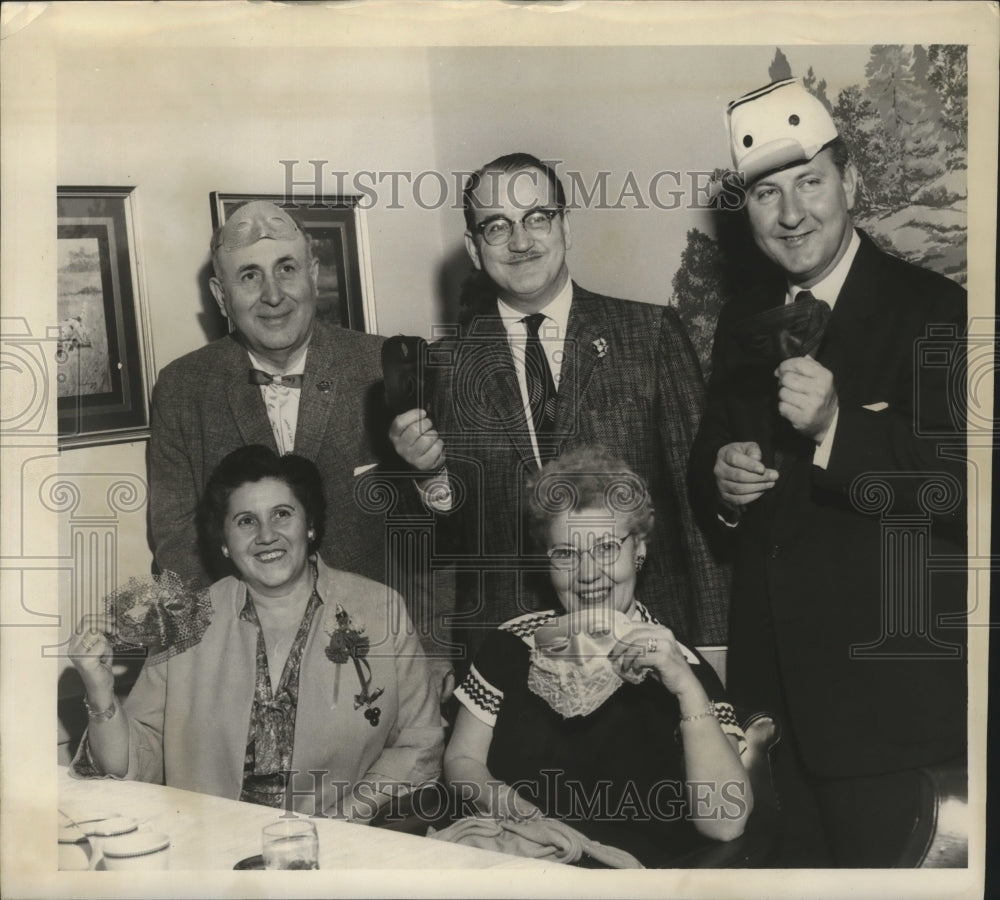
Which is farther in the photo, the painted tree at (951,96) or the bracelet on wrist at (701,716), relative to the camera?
the painted tree at (951,96)

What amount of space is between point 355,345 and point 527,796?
99 cm

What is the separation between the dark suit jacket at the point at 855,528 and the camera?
2.18 meters

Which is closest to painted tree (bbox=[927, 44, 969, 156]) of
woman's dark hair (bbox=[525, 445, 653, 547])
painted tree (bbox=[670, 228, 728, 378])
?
painted tree (bbox=[670, 228, 728, 378])

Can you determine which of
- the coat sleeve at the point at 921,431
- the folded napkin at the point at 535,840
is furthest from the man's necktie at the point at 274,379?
the coat sleeve at the point at 921,431

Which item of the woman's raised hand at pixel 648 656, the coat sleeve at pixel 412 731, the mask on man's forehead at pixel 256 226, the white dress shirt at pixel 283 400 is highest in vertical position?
the mask on man's forehead at pixel 256 226

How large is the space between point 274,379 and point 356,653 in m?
0.59

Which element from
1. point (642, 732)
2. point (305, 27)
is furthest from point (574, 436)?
point (305, 27)

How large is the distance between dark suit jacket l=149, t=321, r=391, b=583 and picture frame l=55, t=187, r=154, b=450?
6 centimetres

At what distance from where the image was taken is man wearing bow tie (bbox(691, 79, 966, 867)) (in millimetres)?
2170

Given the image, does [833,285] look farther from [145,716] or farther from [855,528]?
[145,716]

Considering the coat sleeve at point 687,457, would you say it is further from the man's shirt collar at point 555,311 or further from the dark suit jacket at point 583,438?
the man's shirt collar at point 555,311

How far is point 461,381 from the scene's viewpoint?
7.20ft

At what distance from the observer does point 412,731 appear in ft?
7.17

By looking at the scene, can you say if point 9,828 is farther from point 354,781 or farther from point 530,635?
point 530,635
